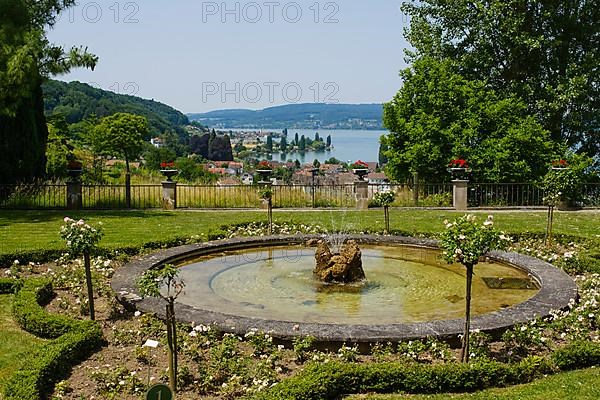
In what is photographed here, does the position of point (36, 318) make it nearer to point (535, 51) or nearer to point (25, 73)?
point (25, 73)

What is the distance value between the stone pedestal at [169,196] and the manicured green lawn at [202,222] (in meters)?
1.00

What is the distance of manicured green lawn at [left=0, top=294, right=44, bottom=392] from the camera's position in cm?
659

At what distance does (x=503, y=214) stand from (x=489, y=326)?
42.0ft

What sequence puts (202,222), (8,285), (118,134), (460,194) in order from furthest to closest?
(118,134) → (460,194) → (202,222) → (8,285)

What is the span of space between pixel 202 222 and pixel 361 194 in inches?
249

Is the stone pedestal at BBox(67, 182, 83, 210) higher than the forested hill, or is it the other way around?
the forested hill

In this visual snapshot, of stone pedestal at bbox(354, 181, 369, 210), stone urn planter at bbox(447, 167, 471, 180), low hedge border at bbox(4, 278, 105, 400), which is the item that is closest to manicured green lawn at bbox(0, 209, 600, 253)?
stone pedestal at bbox(354, 181, 369, 210)

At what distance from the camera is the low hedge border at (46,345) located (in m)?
5.79

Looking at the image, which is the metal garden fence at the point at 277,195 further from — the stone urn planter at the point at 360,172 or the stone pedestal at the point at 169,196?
the stone pedestal at the point at 169,196

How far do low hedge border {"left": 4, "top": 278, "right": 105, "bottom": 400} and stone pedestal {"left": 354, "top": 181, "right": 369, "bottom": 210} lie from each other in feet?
43.0

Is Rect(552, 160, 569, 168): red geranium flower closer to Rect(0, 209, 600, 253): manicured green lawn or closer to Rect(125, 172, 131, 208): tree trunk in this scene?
Rect(0, 209, 600, 253): manicured green lawn

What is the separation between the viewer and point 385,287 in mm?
10008

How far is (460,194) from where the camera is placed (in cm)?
2086

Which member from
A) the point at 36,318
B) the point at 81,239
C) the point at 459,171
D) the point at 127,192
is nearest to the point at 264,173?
the point at 127,192
